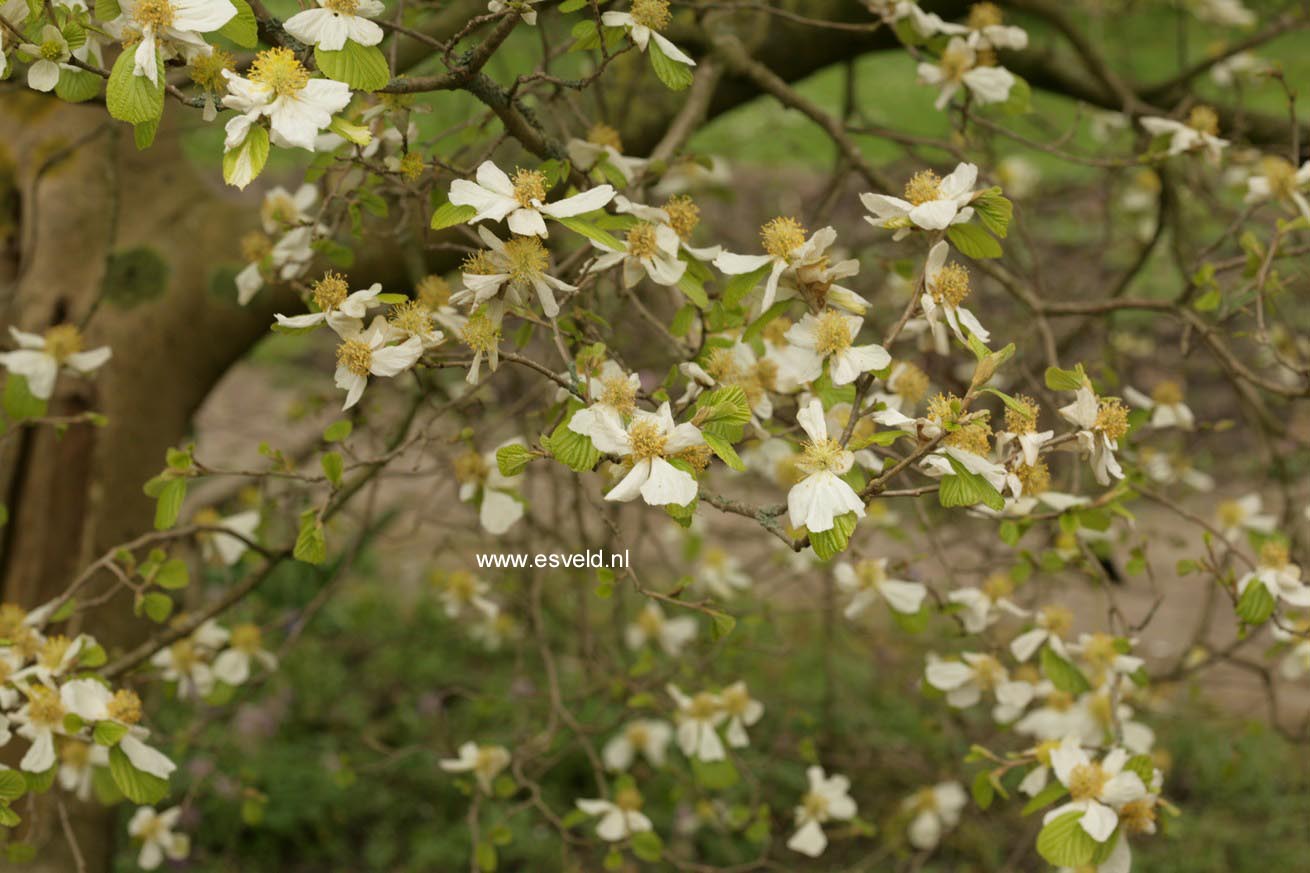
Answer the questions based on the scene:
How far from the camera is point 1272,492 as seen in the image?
160 inches

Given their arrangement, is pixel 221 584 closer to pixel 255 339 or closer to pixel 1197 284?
pixel 255 339

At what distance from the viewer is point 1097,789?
1.12 m

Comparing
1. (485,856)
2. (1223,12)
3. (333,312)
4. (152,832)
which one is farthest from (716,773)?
(1223,12)

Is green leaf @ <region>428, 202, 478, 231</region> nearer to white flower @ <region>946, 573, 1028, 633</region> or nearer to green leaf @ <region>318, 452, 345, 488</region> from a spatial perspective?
Answer: green leaf @ <region>318, 452, 345, 488</region>

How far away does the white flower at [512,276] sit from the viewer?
901 millimetres

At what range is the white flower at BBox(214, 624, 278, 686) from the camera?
162cm

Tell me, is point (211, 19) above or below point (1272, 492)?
above

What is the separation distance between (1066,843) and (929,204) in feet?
1.94

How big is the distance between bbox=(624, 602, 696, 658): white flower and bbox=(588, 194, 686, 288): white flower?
128cm

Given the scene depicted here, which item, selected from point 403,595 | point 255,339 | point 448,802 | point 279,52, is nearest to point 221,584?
point 403,595

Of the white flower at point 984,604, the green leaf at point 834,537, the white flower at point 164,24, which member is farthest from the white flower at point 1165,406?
the white flower at point 164,24

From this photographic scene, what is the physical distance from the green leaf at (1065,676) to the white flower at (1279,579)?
192 mm

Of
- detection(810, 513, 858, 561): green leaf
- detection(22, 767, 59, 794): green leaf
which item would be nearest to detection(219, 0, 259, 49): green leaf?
detection(810, 513, 858, 561): green leaf

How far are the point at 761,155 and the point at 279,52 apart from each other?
5.69 meters
